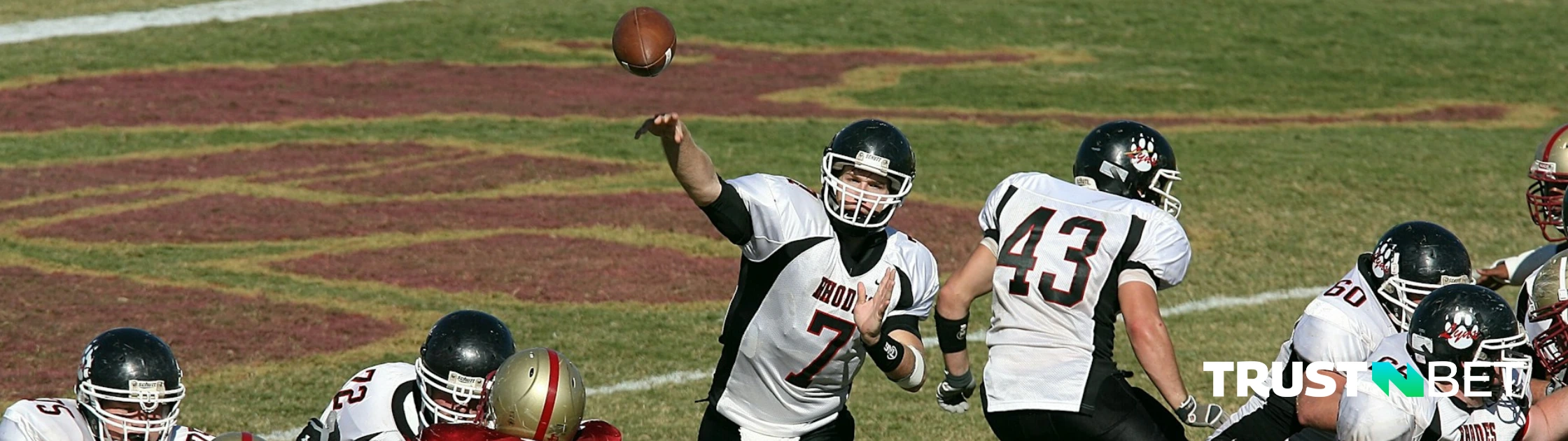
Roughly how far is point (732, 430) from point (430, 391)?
1.08m

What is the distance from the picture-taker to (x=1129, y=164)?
5867 mm

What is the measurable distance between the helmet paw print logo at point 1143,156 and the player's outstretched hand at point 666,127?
65.2 inches

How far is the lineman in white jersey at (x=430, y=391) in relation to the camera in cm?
510

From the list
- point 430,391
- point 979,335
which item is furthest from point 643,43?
point 979,335

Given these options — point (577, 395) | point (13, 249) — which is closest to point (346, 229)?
point (13, 249)

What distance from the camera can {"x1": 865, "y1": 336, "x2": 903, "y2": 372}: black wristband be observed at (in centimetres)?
532

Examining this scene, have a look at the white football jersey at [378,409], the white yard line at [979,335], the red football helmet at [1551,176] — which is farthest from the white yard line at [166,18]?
the red football helmet at [1551,176]

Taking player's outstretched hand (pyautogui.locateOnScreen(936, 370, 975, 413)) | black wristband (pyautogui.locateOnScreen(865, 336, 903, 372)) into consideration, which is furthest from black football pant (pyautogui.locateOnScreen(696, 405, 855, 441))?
black wristband (pyautogui.locateOnScreen(865, 336, 903, 372))

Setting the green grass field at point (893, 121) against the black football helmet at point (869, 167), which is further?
the green grass field at point (893, 121)

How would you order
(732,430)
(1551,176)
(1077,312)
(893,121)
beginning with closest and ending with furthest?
(1077,312), (732,430), (1551,176), (893,121)

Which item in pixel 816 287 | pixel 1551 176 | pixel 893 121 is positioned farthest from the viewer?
pixel 893 121

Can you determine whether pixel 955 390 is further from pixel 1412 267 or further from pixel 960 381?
pixel 1412 267

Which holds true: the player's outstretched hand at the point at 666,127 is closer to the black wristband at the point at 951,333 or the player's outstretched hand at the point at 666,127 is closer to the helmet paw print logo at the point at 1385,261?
the black wristband at the point at 951,333

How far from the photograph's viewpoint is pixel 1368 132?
56.6ft
